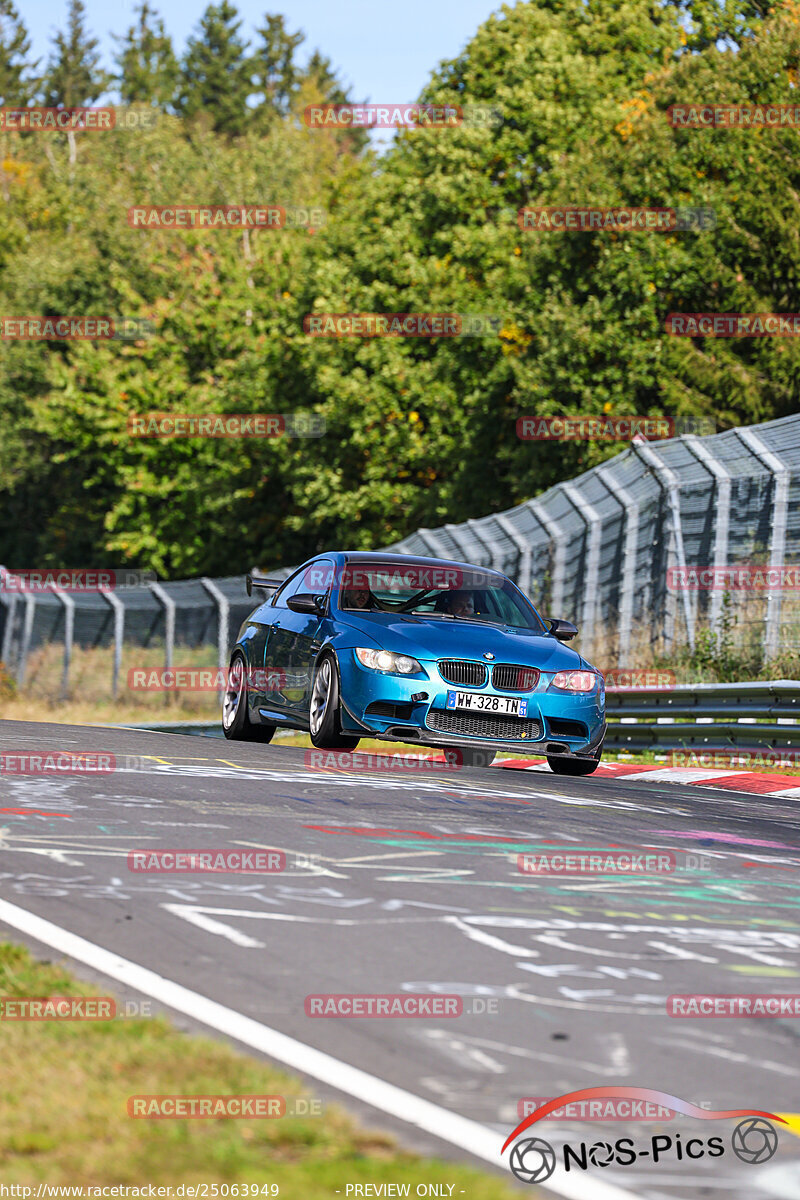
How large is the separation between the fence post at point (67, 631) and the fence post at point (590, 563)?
14.5 meters

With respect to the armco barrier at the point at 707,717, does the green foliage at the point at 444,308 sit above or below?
above

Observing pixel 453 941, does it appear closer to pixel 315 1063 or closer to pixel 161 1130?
pixel 315 1063

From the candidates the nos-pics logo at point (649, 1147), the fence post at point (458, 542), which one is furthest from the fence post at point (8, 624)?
the nos-pics logo at point (649, 1147)

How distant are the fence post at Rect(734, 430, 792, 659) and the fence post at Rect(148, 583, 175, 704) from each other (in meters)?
15.8

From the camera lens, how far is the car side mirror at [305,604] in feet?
43.0

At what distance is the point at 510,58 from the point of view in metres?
44.1

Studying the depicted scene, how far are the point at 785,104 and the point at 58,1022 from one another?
1242 inches

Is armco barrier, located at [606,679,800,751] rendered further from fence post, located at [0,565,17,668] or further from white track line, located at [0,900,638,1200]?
fence post, located at [0,565,17,668]

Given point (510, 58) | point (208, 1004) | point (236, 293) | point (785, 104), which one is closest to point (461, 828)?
point (208, 1004)

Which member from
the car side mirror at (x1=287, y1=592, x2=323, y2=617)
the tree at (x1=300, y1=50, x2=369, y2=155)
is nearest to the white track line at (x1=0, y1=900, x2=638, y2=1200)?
the car side mirror at (x1=287, y1=592, x2=323, y2=617)

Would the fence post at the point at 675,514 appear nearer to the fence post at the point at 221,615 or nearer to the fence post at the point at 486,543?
the fence post at the point at 486,543

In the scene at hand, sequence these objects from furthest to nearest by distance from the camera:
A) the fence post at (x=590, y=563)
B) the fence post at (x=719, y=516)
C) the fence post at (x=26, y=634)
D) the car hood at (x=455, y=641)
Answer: the fence post at (x=26, y=634)
the fence post at (x=590, y=563)
the fence post at (x=719, y=516)
the car hood at (x=455, y=641)

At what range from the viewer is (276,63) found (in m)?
120

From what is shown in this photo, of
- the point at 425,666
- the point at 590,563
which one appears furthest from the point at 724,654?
the point at 425,666
